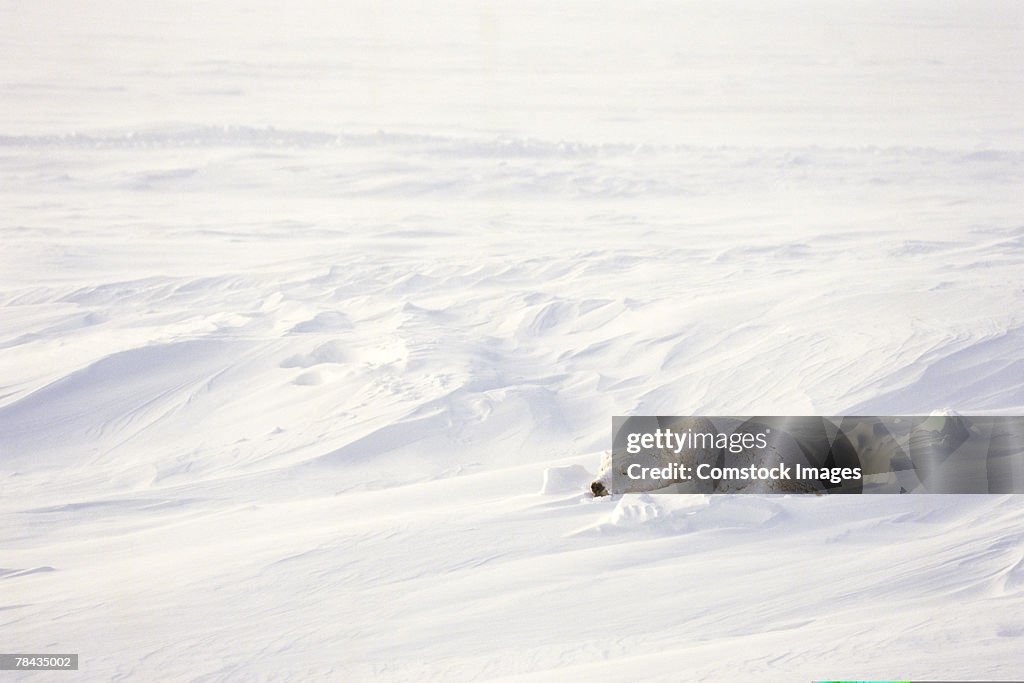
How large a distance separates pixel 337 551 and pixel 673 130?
10.7 ft

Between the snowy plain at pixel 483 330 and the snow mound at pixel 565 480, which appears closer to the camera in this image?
the snowy plain at pixel 483 330

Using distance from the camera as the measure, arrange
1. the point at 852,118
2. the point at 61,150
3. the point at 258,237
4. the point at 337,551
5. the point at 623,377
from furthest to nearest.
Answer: the point at 852,118 → the point at 61,150 → the point at 258,237 → the point at 623,377 → the point at 337,551

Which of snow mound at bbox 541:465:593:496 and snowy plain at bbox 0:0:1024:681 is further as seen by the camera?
snow mound at bbox 541:465:593:496

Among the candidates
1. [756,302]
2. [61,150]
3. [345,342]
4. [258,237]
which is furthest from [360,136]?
[756,302]

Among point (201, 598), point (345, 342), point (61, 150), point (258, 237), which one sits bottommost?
point (201, 598)

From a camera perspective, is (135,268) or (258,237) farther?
(258,237)

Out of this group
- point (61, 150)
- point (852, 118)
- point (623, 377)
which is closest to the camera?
point (623, 377)

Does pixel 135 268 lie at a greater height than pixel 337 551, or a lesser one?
greater

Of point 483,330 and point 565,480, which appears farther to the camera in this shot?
point 483,330

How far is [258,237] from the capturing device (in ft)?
12.3

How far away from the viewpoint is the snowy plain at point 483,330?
1.57 meters

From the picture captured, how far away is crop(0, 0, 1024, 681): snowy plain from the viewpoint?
157 cm

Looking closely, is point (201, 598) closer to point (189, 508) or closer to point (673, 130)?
point (189, 508)

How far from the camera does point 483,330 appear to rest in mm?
2984
